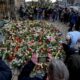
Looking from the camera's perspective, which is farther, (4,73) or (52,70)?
(4,73)

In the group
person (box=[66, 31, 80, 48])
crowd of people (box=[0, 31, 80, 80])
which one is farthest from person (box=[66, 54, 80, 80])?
person (box=[66, 31, 80, 48])

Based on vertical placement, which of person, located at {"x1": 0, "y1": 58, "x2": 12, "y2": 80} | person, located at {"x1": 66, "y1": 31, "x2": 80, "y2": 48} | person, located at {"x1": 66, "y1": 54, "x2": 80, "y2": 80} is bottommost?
person, located at {"x1": 66, "y1": 31, "x2": 80, "y2": 48}

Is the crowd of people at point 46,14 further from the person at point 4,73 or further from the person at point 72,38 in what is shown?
the person at point 4,73

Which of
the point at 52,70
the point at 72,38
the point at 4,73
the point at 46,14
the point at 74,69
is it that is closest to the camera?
the point at 52,70

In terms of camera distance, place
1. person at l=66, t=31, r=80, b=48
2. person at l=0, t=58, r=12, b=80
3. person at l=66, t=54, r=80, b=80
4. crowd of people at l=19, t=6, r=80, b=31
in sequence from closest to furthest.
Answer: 1. person at l=0, t=58, r=12, b=80
2. person at l=66, t=54, r=80, b=80
3. person at l=66, t=31, r=80, b=48
4. crowd of people at l=19, t=6, r=80, b=31

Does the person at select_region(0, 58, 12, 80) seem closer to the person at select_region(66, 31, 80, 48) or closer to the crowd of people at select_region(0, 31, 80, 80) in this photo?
the crowd of people at select_region(0, 31, 80, 80)

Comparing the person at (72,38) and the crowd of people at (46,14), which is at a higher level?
the person at (72,38)

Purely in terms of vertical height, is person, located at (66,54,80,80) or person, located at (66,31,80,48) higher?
person, located at (66,54,80,80)

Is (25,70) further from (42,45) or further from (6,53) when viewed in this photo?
(42,45)

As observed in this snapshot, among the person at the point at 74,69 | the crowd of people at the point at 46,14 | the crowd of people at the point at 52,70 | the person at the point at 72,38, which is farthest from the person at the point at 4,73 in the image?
the crowd of people at the point at 46,14

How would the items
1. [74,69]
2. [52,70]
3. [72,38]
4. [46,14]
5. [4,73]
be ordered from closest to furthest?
[52,70] → [4,73] → [74,69] → [72,38] → [46,14]

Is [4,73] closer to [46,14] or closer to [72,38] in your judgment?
[72,38]

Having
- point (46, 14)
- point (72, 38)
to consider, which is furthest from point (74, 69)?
point (46, 14)

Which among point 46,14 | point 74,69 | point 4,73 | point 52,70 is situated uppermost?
point 52,70
